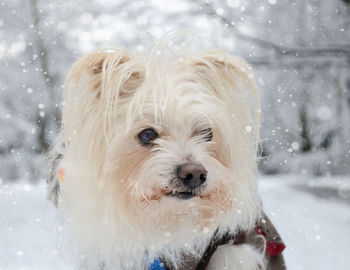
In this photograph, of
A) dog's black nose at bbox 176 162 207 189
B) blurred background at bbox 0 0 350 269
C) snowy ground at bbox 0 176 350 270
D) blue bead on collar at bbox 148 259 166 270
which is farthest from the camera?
blurred background at bbox 0 0 350 269

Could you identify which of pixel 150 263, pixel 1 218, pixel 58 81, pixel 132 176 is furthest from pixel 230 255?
pixel 58 81

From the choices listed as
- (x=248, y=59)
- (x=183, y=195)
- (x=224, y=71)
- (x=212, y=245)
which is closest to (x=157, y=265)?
(x=212, y=245)

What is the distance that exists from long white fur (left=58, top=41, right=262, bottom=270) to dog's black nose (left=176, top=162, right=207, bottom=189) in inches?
2.0

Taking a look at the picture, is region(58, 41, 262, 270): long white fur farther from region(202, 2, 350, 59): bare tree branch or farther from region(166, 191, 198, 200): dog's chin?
region(202, 2, 350, 59): bare tree branch

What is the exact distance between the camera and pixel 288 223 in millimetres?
4996

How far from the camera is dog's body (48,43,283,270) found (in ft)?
6.07

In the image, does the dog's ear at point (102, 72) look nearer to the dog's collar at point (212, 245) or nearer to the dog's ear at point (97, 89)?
the dog's ear at point (97, 89)

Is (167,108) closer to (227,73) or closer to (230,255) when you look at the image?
(227,73)

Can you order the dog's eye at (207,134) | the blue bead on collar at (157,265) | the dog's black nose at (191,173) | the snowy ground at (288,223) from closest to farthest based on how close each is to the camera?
the dog's black nose at (191,173) → the dog's eye at (207,134) → the blue bead on collar at (157,265) → the snowy ground at (288,223)

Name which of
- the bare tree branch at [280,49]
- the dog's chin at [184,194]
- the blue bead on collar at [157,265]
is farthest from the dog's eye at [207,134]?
the bare tree branch at [280,49]

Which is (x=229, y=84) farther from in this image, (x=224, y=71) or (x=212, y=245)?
(x=212, y=245)

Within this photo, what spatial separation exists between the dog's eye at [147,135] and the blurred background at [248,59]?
4.51 m

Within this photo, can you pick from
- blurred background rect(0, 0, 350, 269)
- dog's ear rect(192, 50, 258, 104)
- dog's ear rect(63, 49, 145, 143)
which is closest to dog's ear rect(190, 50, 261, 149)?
dog's ear rect(192, 50, 258, 104)

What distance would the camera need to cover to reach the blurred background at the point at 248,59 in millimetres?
6961
